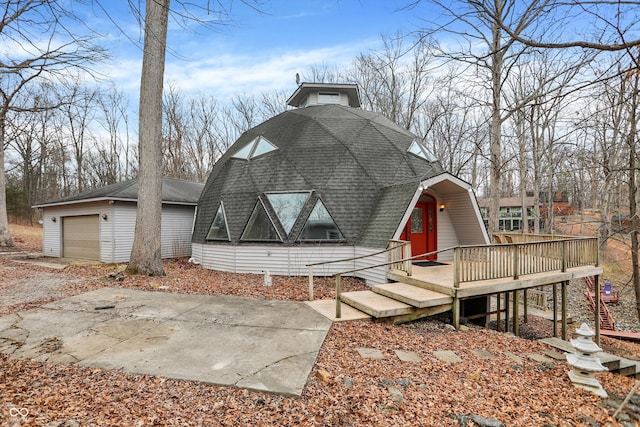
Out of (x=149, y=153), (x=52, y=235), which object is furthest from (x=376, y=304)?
(x=52, y=235)

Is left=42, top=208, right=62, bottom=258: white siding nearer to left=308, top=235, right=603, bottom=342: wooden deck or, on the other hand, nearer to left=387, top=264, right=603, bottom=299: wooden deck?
left=308, top=235, right=603, bottom=342: wooden deck

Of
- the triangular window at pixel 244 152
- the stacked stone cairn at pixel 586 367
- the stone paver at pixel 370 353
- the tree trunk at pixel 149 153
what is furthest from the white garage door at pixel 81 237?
the stacked stone cairn at pixel 586 367

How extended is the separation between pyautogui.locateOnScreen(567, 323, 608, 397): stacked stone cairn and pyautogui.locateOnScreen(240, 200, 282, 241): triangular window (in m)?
8.25

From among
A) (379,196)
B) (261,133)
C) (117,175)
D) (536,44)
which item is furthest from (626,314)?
(117,175)

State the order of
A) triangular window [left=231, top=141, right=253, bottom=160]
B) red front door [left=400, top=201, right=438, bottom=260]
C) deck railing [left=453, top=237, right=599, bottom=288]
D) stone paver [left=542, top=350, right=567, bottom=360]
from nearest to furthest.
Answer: stone paver [left=542, top=350, right=567, bottom=360] < deck railing [left=453, top=237, right=599, bottom=288] < red front door [left=400, top=201, right=438, bottom=260] < triangular window [left=231, top=141, right=253, bottom=160]

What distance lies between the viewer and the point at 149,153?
9727 millimetres

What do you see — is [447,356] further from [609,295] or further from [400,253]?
[609,295]

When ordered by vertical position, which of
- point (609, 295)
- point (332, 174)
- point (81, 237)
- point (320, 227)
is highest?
point (332, 174)

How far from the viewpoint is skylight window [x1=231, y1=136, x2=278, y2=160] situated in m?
12.9

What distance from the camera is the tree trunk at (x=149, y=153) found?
9.65 metres

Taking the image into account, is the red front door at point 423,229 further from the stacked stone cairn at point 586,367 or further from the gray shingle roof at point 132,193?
the gray shingle roof at point 132,193

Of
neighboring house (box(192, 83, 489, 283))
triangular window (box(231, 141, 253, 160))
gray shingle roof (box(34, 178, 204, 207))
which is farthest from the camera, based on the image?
gray shingle roof (box(34, 178, 204, 207))

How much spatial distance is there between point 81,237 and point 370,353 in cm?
1586

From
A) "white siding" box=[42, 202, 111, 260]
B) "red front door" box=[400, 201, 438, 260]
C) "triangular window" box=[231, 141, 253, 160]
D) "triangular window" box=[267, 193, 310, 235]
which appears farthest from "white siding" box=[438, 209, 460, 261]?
"white siding" box=[42, 202, 111, 260]
